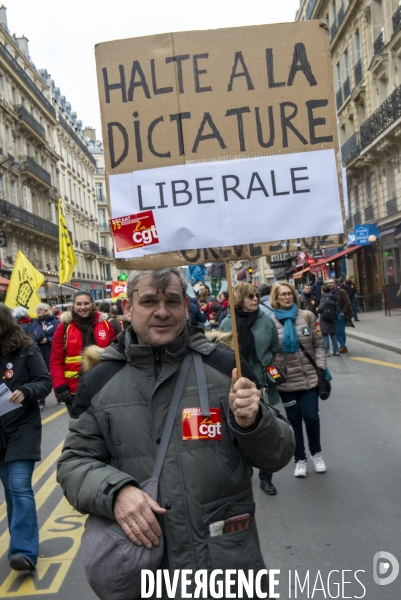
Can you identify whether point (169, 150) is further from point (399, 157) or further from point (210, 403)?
point (399, 157)

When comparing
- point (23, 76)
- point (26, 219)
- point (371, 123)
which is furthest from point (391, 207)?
point (23, 76)

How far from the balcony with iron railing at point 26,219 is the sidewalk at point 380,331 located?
1979 cm

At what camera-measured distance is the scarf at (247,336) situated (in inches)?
229

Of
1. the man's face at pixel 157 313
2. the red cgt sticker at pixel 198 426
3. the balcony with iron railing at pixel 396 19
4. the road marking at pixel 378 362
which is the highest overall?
the balcony with iron railing at pixel 396 19

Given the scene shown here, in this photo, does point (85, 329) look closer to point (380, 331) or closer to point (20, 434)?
point (20, 434)

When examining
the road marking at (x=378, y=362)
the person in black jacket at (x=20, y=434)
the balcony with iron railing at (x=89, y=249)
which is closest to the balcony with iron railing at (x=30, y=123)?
the balcony with iron railing at (x=89, y=249)

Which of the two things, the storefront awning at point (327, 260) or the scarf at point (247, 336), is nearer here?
the scarf at point (247, 336)

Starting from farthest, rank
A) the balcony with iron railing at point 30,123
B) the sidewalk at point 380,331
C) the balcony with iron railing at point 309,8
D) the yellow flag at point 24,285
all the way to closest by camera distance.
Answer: the balcony with iron railing at point 309,8, the balcony with iron railing at point 30,123, the sidewalk at point 380,331, the yellow flag at point 24,285

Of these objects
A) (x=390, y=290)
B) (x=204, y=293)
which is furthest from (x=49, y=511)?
(x=390, y=290)

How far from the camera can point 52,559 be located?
4.41 m

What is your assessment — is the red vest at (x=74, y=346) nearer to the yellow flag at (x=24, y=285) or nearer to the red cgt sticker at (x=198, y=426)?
the red cgt sticker at (x=198, y=426)

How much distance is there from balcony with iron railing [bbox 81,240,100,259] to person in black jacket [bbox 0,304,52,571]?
58.5 meters

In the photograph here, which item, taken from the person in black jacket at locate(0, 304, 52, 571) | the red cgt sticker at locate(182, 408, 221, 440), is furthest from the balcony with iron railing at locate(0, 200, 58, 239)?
the red cgt sticker at locate(182, 408, 221, 440)

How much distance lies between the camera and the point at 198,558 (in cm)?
216
